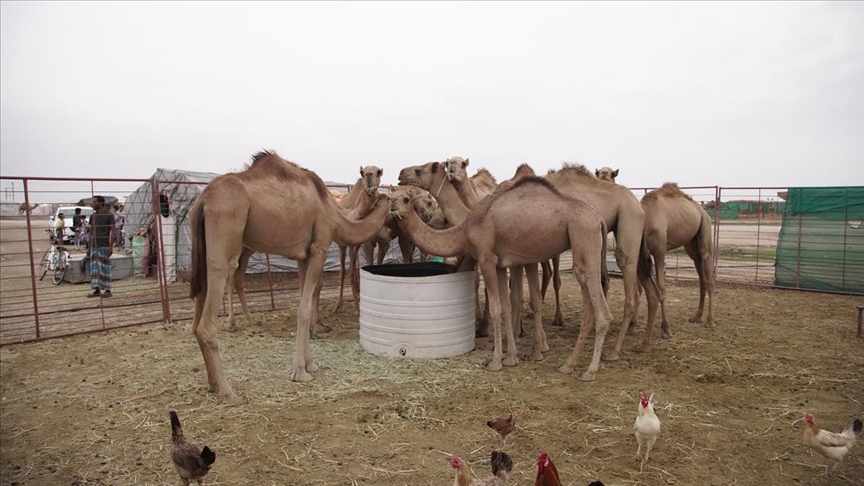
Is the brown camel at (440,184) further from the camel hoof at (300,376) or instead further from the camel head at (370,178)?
the camel hoof at (300,376)

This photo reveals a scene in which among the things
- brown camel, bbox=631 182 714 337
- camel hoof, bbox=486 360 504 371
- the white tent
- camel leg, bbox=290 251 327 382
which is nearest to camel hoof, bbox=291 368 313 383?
camel leg, bbox=290 251 327 382

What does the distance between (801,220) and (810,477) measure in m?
11.2

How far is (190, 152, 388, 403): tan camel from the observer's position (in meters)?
5.19

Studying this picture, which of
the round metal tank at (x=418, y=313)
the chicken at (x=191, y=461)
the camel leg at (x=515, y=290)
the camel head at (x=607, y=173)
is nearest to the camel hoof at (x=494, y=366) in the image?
the round metal tank at (x=418, y=313)

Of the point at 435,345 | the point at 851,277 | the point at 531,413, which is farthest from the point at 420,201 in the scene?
the point at 851,277

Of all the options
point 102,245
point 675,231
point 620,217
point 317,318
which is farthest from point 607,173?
point 102,245

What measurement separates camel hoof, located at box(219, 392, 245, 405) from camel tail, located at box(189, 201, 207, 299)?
113 centimetres

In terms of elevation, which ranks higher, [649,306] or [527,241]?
[527,241]

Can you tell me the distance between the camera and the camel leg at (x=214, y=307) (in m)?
5.17

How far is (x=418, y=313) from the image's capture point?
21.8 feet

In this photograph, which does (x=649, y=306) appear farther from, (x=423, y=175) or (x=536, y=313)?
(x=423, y=175)

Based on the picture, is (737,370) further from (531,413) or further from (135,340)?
(135,340)

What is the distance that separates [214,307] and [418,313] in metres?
2.52

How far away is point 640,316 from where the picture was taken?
977cm
